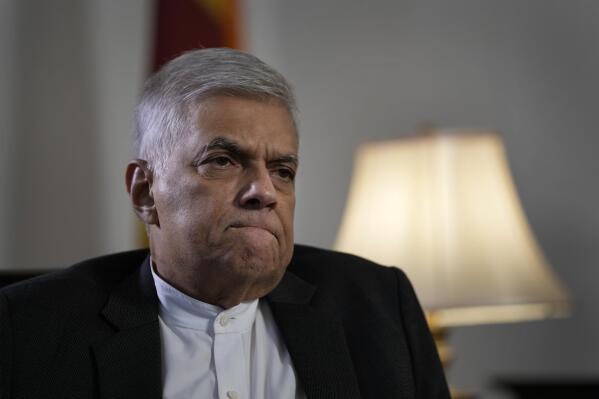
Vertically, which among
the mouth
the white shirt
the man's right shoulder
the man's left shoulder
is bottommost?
the white shirt

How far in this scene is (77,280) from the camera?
1678 millimetres

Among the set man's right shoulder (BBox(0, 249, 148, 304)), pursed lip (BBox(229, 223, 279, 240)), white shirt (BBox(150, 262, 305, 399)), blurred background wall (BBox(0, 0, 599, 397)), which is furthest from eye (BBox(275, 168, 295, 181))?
blurred background wall (BBox(0, 0, 599, 397))

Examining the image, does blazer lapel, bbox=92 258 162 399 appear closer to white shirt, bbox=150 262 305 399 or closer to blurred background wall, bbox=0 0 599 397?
white shirt, bbox=150 262 305 399

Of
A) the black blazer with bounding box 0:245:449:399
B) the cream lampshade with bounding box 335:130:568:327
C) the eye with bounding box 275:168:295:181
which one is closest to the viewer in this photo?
the black blazer with bounding box 0:245:449:399

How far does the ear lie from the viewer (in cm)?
171

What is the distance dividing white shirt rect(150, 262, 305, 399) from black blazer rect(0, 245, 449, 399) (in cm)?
3

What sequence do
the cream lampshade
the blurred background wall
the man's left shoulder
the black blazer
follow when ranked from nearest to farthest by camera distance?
the black blazer, the man's left shoulder, the cream lampshade, the blurred background wall

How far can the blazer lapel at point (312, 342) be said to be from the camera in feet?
5.28

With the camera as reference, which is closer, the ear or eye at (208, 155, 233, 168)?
eye at (208, 155, 233, 168)

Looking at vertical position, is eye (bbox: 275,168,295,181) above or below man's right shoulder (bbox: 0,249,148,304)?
above

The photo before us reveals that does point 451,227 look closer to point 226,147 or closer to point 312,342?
point 312,342

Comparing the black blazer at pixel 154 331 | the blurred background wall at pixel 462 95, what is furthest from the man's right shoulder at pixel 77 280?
the blurred background wall at pixel 462 95

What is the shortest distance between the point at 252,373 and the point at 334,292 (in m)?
0.23

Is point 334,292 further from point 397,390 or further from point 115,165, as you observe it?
point 115,165
